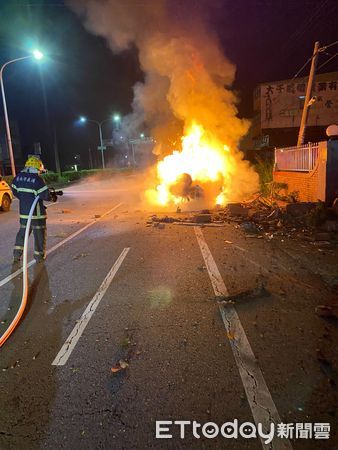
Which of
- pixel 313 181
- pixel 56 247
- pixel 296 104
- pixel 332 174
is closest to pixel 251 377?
pixel 56 247

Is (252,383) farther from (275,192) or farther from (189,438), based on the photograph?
(275,192)

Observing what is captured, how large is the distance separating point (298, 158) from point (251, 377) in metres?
12.2

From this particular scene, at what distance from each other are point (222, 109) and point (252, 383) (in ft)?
54.9

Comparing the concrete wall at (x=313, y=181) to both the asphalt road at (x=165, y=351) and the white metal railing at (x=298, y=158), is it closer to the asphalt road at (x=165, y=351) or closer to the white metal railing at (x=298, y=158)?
the white metal railing at (x=298, y=158)

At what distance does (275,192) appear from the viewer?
1480 cm

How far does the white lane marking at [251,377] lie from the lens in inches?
98.7

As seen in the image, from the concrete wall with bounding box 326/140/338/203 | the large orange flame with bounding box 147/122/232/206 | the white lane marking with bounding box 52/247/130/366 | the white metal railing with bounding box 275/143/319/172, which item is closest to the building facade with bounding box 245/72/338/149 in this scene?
the large orange flame with bounding box 147/122/232/206

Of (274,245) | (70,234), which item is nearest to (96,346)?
(274,245)

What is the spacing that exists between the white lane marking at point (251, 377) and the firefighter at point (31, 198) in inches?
147

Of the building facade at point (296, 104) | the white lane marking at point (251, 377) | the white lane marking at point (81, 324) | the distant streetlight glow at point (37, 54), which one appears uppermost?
the distant streetlight glow at point (37, 54)

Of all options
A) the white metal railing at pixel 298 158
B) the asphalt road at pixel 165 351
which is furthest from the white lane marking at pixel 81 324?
the white metal railing at pixel 298 158


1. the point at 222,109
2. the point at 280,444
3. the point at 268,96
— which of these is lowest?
the point at 280,444

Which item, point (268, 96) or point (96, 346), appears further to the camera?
point (268, 96)

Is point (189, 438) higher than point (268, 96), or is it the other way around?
point (268, 96)
